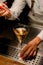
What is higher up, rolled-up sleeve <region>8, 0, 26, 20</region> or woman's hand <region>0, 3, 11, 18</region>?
woman's hand <region>0, 3, 11, 18</region>

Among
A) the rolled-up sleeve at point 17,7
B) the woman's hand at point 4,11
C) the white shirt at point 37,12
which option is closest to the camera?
the woman's hand at point 4,11

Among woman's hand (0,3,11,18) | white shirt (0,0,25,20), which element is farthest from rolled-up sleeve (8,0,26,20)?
woman's hand (0,3,11,18)

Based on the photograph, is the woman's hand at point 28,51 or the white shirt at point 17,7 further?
the white shirt at point 17,7

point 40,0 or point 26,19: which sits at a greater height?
point 40,0

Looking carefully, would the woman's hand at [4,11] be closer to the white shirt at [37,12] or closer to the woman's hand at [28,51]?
the white shirt at [37,12]

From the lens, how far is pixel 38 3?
5.50 ft

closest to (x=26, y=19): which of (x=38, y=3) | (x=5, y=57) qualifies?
(x=38, y=3)

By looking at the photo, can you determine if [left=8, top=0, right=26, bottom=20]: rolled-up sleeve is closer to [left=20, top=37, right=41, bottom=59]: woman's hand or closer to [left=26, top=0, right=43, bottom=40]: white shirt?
[left=26, top=0, right=43, bottom=40]: white shirt

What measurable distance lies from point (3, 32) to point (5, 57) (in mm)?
439

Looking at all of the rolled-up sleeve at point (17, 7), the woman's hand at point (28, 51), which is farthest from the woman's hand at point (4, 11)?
the woman's hand at point (28, 51)

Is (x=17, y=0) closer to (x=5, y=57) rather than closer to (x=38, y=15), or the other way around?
(x=38, y=15)

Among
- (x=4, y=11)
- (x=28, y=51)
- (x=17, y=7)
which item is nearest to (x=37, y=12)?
(x=17, y=7)

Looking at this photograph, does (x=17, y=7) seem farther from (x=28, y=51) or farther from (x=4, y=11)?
(x=28, y=51)

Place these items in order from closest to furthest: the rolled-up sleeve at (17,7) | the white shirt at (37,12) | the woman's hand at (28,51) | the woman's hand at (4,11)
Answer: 1. the woman's hand at (28,51)
2. the woman's hand at (4,11)
3. the white shirt at (37,12)
4. the rolled-up sleeve at (17,7)
